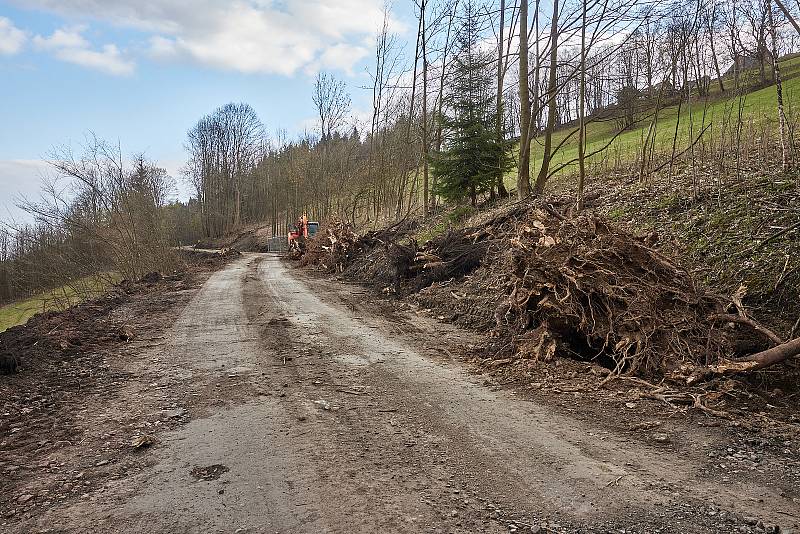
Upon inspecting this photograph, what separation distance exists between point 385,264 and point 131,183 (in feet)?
55.7

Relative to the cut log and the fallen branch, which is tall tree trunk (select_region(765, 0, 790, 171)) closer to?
the fallen branch

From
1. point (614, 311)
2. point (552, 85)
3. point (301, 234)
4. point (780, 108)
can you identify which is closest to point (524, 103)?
point (552, 85)

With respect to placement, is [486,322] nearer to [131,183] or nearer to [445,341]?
[445,341]

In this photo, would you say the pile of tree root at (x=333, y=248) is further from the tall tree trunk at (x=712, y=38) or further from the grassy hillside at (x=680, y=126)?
the tall tree trunk at (x=712, y=38)

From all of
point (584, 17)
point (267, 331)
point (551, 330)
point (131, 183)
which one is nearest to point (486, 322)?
point (551, 330)

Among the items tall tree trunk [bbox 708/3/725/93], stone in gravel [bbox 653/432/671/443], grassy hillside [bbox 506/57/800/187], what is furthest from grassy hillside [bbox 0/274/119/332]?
tall tree trunk [bbox 708/3/725/93]

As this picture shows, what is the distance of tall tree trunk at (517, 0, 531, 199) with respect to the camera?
42.3 ft

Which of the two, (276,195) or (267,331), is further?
(276,195)

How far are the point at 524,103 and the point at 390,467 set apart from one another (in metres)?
11.9

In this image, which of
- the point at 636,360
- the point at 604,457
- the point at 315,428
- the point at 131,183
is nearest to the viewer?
the point at 604,457

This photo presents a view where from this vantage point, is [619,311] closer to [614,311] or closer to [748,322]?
[614,311]

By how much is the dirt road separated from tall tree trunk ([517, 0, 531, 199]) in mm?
8948

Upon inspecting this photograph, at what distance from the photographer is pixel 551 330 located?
664 centimetres

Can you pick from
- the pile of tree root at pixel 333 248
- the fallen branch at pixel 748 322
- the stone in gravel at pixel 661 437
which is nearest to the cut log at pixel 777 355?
the fallen branch at pixel 748 322
